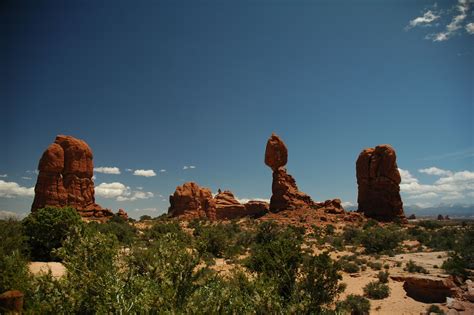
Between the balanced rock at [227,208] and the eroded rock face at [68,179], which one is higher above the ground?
the eroded rock face at [68,179]

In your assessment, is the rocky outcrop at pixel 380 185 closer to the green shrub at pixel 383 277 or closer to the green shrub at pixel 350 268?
the green shrub at pixel 350 268

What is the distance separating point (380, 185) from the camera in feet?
161

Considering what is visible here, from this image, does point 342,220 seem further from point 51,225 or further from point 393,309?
point 51,225

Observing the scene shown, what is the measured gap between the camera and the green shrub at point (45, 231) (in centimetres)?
2191

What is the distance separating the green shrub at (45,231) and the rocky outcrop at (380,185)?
41895 mm

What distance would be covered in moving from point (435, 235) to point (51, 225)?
3779 centimetres

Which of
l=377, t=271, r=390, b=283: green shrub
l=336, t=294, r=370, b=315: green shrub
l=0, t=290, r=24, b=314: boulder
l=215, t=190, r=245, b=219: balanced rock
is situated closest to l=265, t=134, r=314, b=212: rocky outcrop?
l=215, t=190, r=245, b=219: balanced rock

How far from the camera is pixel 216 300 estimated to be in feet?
22.2

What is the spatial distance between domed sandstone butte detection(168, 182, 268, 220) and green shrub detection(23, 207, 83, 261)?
30.2 m

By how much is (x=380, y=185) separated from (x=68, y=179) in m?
46.8

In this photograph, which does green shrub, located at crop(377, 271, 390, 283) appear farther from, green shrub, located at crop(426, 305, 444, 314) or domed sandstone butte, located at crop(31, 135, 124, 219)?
domed sandstone butte, located at crop(31, 135, 124, 219)

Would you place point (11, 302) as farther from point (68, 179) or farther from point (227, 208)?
point (227, 208)

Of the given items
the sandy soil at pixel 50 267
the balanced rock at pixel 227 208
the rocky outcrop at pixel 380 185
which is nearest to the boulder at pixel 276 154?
the rocky outcrop at pixel 380 185

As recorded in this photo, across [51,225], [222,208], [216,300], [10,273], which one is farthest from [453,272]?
[222,208]
